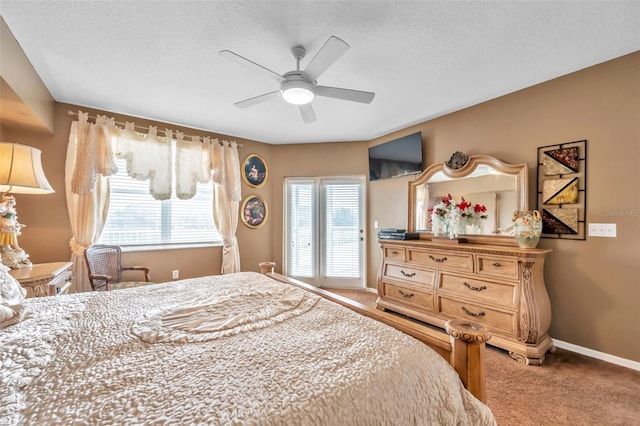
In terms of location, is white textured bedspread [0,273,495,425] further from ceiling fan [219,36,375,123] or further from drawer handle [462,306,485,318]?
drawer handle [462,306,485,318]

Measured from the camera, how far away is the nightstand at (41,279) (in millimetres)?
1938

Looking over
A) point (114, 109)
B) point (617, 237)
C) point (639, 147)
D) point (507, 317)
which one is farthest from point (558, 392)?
point (114, 109)

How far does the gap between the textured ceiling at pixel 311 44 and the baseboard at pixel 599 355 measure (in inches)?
99.3

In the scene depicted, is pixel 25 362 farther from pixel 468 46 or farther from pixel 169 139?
pixel 169 139

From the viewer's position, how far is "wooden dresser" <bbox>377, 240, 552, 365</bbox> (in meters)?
2.29

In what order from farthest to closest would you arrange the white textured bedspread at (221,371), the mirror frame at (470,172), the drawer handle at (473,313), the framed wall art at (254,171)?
the framed wall art at (254,171) < the mirror frame at (470,172) < the drawer handle at (473,313) < the white textured bedspread at (221,371)

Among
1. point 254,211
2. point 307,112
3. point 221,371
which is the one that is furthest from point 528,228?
point 254,211

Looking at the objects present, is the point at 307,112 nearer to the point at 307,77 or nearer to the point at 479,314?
the point at 307,77

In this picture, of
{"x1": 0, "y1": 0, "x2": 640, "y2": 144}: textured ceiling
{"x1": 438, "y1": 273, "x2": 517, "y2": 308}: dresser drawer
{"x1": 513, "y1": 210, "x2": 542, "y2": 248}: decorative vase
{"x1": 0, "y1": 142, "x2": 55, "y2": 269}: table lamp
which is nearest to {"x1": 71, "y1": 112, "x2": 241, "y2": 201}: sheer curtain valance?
{"x1": 0, "y1": 0, "x2": 640, "y2": 144}: textured ceiling

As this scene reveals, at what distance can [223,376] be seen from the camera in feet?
2.84

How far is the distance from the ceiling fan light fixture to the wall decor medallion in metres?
2.66

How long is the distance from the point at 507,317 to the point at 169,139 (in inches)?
172

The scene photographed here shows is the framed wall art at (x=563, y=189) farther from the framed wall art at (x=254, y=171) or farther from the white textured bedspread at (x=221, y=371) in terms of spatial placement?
the framed wall art at (x=254, y=171)

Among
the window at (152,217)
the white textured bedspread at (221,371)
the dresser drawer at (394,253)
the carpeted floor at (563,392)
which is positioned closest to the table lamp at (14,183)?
the window at (152,217)
